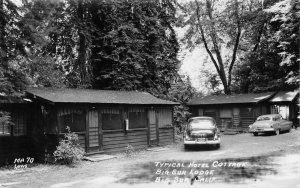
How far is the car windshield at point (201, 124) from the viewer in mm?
19562

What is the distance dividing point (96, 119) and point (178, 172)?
7.52 metres

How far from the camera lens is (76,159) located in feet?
51.4

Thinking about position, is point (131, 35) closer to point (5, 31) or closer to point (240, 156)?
point (5, 31)

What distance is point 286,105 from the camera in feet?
111

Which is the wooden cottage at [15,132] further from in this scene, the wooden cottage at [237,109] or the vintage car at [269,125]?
the wooden cottage at [237,109]

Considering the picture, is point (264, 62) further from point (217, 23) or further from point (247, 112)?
point (247, 112)

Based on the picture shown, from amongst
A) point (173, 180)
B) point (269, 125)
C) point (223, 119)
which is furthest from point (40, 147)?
point (223, 119)

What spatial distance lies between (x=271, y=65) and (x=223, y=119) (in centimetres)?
1052

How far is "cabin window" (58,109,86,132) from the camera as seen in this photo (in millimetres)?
16688

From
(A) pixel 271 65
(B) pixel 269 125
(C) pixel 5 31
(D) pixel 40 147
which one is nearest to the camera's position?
(C) pixel 5 31

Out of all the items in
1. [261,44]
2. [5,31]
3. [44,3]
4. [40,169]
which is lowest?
[40,169]

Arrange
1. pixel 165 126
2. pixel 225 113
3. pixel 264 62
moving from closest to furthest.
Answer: pixel 165 126 < pixel 225 113 < pixel 264 62

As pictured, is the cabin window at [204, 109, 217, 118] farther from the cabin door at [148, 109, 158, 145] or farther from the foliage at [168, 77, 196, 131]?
the cabin door at [148, 109, 158, 145]

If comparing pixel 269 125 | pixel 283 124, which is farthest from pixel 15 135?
pixel 283 124
